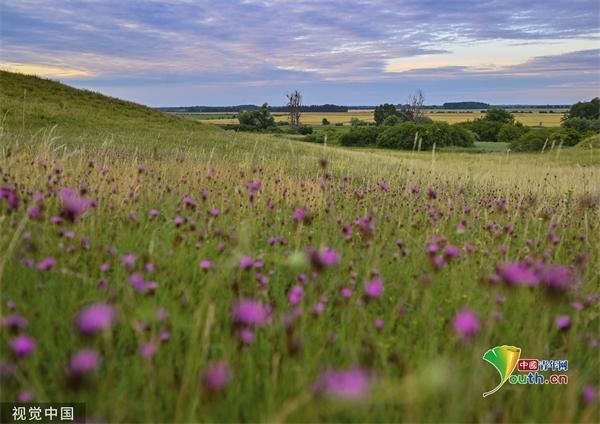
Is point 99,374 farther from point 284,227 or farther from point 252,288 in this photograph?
point 284,227

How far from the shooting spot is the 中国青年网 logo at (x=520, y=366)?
6.64 ft

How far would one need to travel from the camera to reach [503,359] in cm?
207

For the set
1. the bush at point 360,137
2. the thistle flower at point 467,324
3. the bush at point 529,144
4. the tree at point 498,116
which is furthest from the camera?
the tree at point 498,116

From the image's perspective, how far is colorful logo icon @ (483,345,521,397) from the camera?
2010 mm

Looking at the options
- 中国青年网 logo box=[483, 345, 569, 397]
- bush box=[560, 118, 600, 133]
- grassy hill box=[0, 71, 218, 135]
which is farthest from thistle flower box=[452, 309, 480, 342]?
bush box=[560, 118, 600, 133]

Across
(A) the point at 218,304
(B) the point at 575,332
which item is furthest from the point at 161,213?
(B) the point at 575,332

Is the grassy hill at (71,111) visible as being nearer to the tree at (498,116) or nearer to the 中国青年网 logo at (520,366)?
the 中国青年网 logo at (520,366)

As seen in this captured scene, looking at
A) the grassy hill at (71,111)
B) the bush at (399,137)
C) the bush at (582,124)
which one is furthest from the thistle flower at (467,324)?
the bush at (582,124)

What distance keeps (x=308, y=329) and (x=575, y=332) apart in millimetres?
1455

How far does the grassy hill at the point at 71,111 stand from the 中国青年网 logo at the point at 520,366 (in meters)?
18.6

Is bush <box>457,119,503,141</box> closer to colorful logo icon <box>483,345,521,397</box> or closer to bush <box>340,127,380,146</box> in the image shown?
bush <box>340,127,380,146</box>

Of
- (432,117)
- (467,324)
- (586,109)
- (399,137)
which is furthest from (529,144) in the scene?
(432,117)

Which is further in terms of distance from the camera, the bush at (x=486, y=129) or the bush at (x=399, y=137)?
the bush at (x=486, y=129)

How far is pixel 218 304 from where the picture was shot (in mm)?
2334
